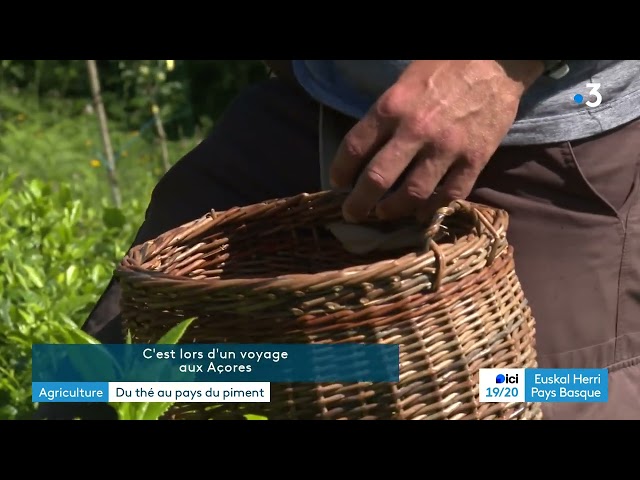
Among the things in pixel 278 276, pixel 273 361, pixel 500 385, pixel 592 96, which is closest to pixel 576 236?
pixel 592 96

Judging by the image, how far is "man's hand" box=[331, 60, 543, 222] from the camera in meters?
1.54

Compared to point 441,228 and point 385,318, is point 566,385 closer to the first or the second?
point 441,228

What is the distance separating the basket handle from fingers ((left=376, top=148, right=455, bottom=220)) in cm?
4

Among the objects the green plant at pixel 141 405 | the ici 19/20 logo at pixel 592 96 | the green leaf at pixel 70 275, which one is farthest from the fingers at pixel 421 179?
the green leaf at pixel 70 275

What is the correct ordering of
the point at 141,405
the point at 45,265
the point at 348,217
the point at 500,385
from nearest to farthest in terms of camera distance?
the point at 141,405, the point at 500,385, the point at 348,217, the point at 45,265

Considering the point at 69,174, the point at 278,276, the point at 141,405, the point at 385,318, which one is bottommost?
the point at 141,405

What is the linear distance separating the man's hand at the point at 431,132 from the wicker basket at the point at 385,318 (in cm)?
7

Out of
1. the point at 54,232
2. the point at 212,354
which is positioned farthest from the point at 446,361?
the point at 54,232

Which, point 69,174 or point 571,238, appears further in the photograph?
point 69,174

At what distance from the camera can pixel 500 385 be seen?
1.48m

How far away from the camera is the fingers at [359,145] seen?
155cm

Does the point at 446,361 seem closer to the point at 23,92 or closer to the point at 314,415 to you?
the point at 314,415

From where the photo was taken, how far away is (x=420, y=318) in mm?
1402

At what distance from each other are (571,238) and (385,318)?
0.59 meters
